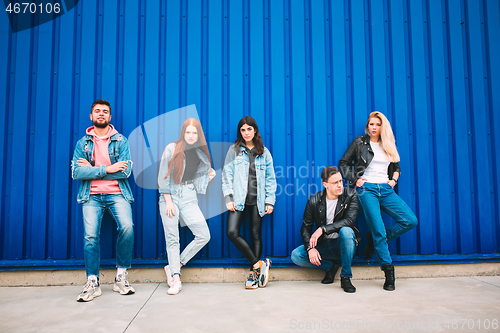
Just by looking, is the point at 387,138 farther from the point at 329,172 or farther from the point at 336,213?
the point at 336,213

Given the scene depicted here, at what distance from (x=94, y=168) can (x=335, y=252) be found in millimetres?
2833

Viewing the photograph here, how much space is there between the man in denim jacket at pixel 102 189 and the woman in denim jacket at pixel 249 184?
113cm

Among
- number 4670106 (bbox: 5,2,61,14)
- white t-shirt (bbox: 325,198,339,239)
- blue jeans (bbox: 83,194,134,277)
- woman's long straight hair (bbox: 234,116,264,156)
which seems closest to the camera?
blue jeans (bbox: 83,194,134,277)

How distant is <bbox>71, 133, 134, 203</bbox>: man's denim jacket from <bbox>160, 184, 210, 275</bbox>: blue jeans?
0.48 meters

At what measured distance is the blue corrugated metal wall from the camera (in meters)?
3.76

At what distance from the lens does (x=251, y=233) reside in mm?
3584

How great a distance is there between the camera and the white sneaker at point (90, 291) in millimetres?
2958

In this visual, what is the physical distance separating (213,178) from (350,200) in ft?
5.48

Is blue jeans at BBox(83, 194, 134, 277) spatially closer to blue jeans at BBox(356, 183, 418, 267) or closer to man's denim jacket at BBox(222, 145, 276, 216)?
man's denim jacket at BBox(222, 145, 276, 216)

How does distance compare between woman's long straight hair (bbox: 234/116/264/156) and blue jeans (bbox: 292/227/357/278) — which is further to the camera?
woman's long straight hair (bbox: 234/116/264/156)

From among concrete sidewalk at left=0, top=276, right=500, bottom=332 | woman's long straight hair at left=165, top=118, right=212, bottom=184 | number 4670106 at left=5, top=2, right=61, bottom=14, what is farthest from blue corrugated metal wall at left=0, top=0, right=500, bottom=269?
concrete sidewalk at left=0, top=276, right=500, bottom=332

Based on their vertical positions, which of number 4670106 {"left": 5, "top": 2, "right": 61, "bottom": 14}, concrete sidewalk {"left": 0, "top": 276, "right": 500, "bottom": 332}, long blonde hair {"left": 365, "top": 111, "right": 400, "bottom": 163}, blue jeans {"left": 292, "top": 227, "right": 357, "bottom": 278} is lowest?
concrete sidewalk {"left": 0, "top": 276, "right": 500, "bottom": 332}

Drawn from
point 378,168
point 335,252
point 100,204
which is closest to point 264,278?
point 335,252

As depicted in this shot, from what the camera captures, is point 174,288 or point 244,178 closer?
point 174,288
